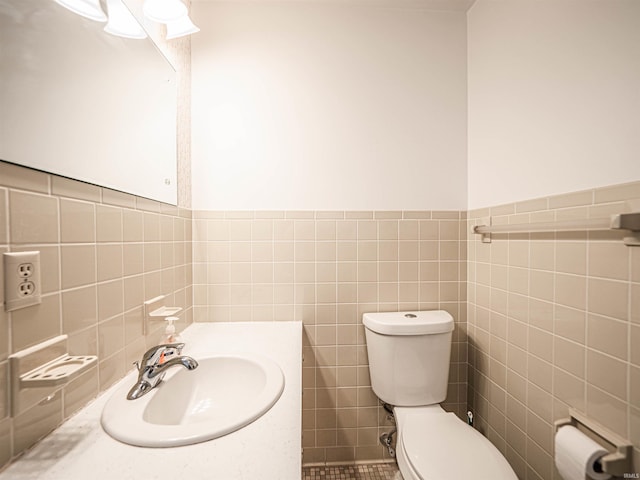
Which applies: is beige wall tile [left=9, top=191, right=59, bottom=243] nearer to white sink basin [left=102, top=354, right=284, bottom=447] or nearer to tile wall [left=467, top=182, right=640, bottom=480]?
white sink basin [left=102, top=354, right=284, bottom=447]

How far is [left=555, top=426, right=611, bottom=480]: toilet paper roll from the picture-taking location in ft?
2.55

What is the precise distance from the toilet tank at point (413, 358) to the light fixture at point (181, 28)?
143 cm

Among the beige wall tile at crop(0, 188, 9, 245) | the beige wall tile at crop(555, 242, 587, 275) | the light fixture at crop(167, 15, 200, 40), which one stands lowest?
the beige wall tile at crop(555, 242, 587, 275)

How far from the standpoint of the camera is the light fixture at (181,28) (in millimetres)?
1075

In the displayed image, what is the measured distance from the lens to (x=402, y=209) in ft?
4.80

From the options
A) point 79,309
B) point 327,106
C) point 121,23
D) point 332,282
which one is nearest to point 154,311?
point 79,309

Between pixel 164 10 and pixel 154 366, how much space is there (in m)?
1.19

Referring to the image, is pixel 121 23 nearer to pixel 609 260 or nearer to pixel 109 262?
pixel 109 262

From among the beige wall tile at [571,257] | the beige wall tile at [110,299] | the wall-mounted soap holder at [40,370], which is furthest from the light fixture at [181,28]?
the beige wall tile at [571,257]

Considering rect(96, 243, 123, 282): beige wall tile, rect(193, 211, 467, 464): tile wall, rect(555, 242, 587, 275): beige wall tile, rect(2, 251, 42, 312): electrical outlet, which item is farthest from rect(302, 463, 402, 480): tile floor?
rect(2, 251, 42, 312): electrical outlet

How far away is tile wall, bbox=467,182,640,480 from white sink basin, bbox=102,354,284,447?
0.95 meters

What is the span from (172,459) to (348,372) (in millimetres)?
1056

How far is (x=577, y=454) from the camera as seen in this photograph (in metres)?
0.80

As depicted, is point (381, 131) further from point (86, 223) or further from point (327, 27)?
point (86, 223)
